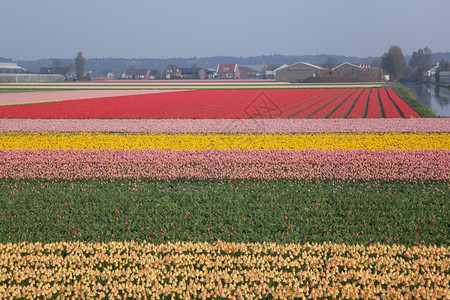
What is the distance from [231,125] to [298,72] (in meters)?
112

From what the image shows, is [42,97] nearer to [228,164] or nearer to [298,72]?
[228,164]

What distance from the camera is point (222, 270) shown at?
8.46m

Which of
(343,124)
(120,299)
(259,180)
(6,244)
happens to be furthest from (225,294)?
(343,124)

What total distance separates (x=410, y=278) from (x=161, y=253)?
4277 millimetres

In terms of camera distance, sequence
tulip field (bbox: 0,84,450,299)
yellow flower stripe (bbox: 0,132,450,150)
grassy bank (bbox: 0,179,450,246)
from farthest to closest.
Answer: yellow flower stripe (bbox: 0,132,450,150), grassy bank (bbox: 0,179,450,246), tulip field (bbox: 0,84,450,299)

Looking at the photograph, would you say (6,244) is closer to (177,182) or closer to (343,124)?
(177,182)

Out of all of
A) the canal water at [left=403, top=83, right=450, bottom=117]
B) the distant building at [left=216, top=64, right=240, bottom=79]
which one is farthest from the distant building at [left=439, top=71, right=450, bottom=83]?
the distant building at [left=216, top=64, right=240, bottom=79]

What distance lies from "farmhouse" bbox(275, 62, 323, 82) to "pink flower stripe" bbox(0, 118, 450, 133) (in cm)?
10685

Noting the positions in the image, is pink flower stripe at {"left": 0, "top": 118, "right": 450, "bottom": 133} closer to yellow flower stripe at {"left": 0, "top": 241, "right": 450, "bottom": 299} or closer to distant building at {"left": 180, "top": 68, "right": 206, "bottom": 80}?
yellow flower stripe at {"left": 0, "top": 241, "right": 450, "bottom": 299}

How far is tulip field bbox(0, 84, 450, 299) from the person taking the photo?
26.1 feet

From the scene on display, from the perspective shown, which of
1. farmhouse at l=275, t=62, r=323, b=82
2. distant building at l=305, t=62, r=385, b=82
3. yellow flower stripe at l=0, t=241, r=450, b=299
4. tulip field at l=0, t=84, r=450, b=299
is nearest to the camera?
yellow flower stripe at l=0, t=241, r=450, b=299

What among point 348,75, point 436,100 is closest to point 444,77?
point 348,75

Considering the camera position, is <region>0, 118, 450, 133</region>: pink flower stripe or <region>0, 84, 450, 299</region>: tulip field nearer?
<region>0, 84, 450, 299</region>: tulip field

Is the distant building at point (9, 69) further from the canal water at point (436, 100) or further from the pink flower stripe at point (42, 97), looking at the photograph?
the canal water at point (436, 100)
